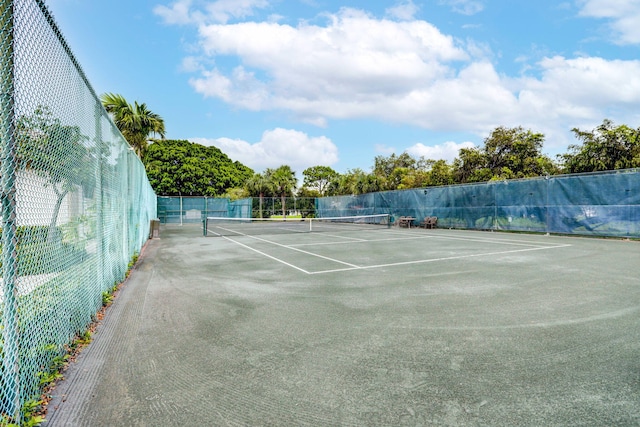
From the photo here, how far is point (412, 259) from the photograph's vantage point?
Answer: 941 centimetres

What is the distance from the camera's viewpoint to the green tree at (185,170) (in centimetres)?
4941

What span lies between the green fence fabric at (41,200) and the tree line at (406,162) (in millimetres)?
21201

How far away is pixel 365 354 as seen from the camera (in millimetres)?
3412

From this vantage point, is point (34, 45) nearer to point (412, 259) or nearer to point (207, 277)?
point (207, 277)

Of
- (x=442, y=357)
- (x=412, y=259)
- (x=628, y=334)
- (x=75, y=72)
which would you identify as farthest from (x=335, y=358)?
(x=412, y=259)

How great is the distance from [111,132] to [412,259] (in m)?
7.28

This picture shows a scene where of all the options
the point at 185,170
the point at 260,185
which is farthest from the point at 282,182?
the point at 185,170

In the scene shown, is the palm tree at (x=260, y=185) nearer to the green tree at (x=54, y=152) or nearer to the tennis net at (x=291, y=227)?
the tennis net at (x=291, y=227)

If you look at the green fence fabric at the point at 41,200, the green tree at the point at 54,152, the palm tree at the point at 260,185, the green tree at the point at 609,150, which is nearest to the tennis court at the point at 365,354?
the green fence fabric at the point at 41,200

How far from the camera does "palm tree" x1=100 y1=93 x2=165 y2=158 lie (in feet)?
73.4

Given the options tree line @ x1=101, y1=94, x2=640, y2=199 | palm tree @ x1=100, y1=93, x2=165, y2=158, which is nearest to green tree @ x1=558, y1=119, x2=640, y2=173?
tree line @ x1=101, y1=94, x2=640, y2=199

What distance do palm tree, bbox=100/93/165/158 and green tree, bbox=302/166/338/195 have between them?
2550 inches

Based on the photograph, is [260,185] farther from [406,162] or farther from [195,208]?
[406,162]

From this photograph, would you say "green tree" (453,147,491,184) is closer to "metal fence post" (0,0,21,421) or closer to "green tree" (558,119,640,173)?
"green tree" (558,119,640,173)
